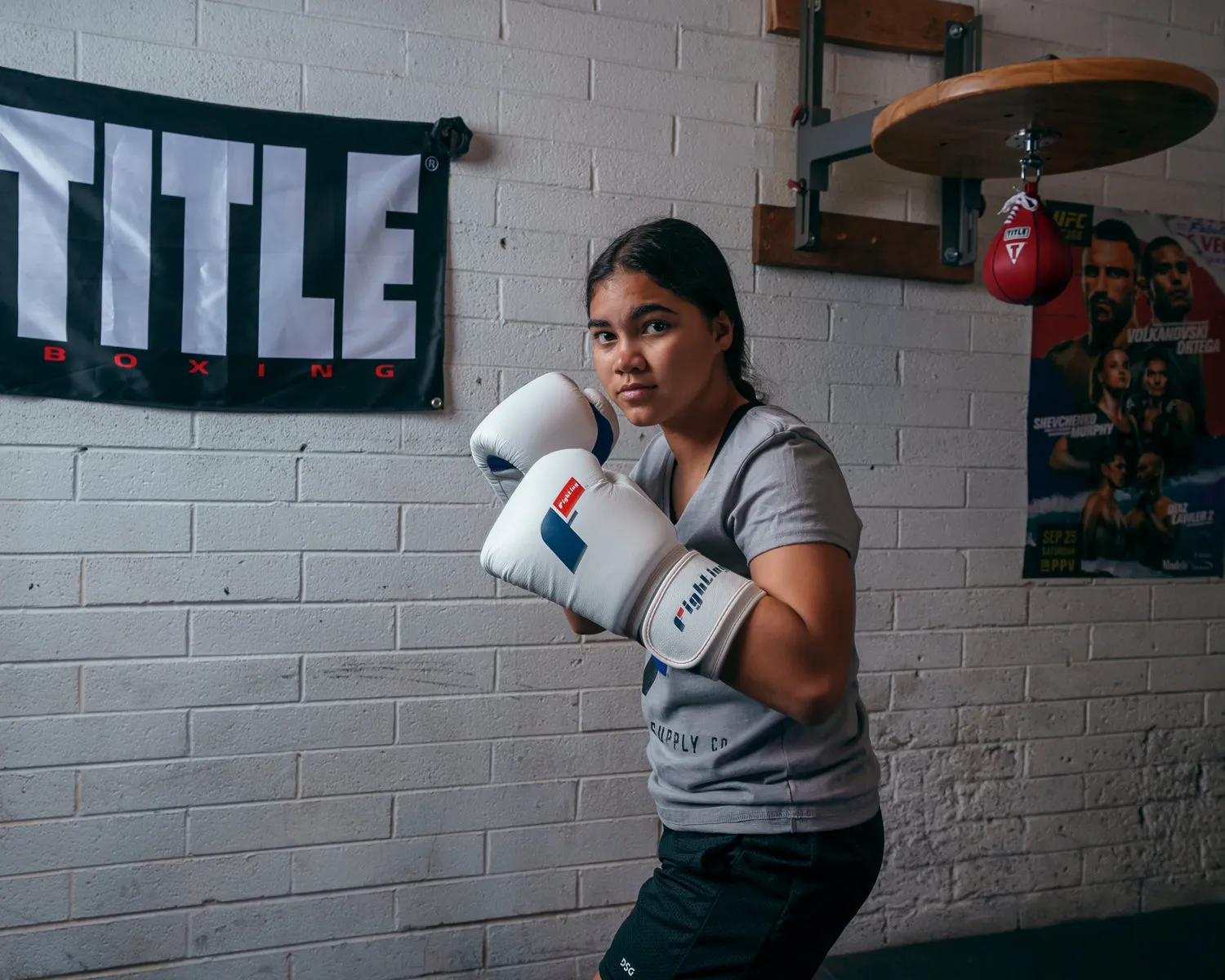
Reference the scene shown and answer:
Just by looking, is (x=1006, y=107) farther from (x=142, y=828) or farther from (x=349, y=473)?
(x=142, y=828)

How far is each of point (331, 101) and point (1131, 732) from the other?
8.72 feet

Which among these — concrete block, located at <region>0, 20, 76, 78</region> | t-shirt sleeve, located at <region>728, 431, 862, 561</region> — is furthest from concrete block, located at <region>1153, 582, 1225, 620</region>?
concrete block, located at <region>0, 20, 76, 78</region>

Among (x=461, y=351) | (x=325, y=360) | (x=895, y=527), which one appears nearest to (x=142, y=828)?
(x=325, y=360)

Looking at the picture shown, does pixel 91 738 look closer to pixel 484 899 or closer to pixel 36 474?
pixel 36 474

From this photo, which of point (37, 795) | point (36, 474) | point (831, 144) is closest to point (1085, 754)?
point (831, 144)

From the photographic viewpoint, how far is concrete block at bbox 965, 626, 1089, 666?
2.56 meters

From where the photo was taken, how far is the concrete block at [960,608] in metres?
2.50

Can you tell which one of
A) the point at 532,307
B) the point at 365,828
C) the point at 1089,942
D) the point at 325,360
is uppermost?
the point at 532,307

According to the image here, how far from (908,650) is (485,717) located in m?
1.12

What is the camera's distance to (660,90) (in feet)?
7.48

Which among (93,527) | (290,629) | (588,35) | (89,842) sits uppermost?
(588,35)

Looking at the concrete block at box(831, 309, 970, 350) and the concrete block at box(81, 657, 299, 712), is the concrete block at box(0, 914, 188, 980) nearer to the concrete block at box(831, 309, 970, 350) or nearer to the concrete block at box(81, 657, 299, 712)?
the concrete block at box(81, 657, 299, 712)

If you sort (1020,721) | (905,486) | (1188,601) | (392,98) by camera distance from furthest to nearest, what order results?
(1188,601) < (1020,721) < (905,486) < (392,98)

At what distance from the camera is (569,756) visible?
2268mm
